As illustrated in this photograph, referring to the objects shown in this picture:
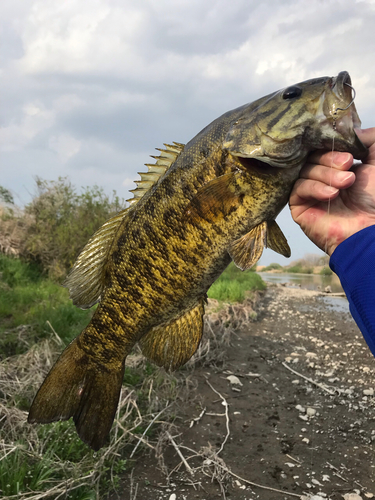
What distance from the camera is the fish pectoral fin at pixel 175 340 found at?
2.44m

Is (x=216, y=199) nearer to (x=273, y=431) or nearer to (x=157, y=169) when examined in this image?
(x=157, y=169)

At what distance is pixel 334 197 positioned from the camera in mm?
1925

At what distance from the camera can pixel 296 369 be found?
25.4 ft

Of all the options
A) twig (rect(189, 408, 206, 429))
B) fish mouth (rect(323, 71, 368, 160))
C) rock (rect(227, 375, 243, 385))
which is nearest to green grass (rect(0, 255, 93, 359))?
twig (rect(189, 408, 206, 429))

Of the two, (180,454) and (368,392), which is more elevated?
(180,454)

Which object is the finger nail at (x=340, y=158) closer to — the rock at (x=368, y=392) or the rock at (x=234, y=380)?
the rock at (x=234, y=380)

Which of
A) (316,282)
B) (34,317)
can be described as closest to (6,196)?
(34,317)

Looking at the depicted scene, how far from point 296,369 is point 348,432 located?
Result: 238 cm

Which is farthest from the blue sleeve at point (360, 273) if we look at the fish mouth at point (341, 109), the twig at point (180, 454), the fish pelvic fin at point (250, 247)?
the twig at point (180, 454)

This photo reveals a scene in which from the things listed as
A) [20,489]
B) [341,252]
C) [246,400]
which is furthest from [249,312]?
[341,252]

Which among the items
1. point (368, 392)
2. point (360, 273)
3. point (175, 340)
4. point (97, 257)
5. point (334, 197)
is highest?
point (334, 197)

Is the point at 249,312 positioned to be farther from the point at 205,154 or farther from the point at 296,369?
the point at 205,154

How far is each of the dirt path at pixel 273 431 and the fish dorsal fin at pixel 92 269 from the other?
2.58 m

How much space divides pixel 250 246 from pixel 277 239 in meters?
0.24
